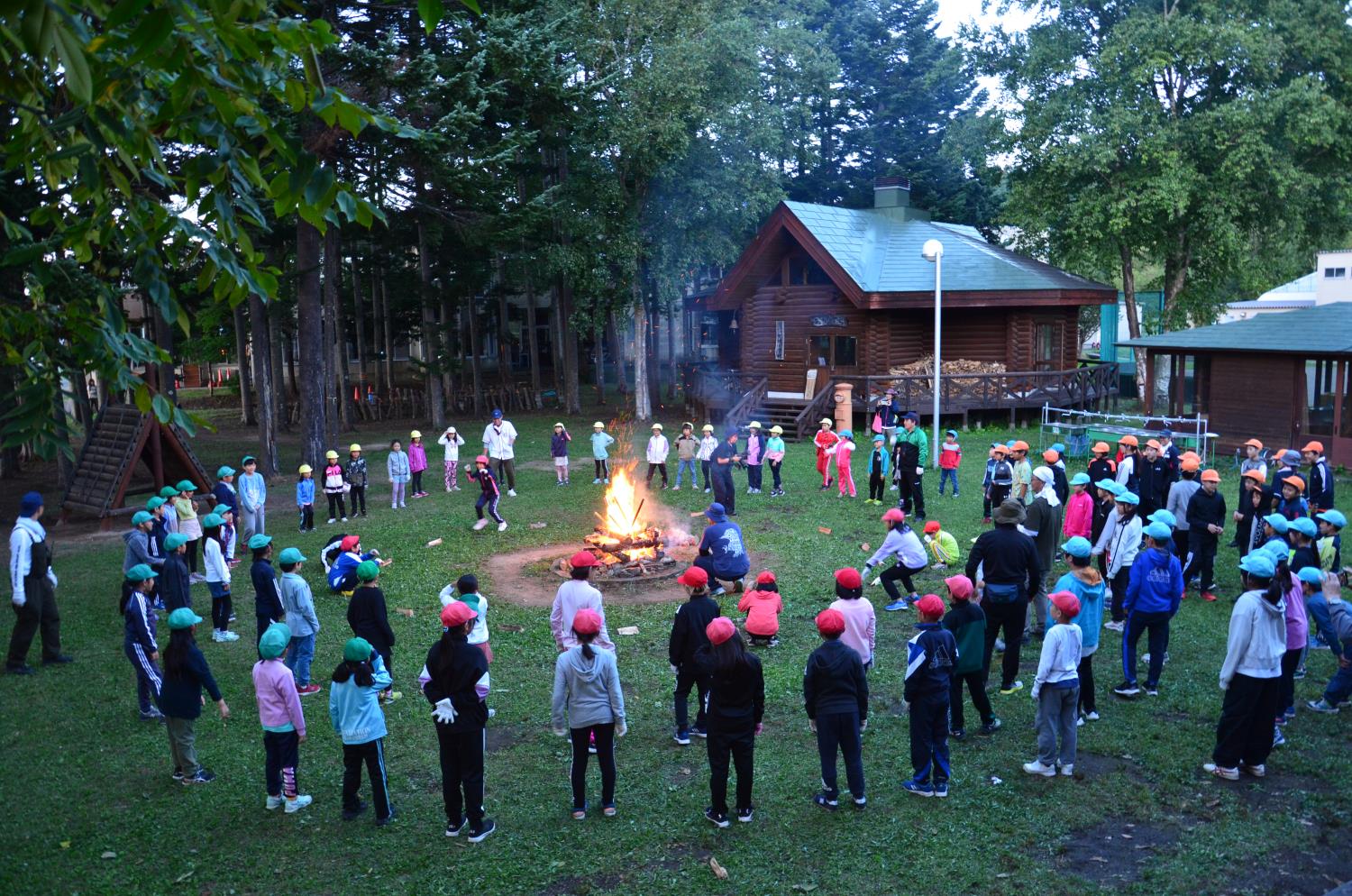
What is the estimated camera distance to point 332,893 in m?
7.41

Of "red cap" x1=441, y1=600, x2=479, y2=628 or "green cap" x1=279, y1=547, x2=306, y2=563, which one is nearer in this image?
"red cap" x1=441, y1=600, x2=479, y2=628

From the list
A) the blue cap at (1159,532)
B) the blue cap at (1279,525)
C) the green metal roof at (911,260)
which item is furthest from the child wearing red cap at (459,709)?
the green metal roof at (911,260)

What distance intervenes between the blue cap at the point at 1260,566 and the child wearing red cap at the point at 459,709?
20.7 feet

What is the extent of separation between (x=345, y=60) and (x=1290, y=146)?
2692cm

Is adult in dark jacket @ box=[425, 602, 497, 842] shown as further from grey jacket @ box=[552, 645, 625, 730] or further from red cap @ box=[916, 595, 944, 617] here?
red cap @ box=[916, 595, 944, 617]

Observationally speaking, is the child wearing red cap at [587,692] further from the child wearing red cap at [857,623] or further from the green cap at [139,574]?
the green cap at [139,574]

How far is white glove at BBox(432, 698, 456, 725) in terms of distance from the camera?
7.75m

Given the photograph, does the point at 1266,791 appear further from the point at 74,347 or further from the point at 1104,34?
the point at 1104,34

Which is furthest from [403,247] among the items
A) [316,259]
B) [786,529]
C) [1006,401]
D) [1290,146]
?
[1290,146]

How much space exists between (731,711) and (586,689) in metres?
1.14

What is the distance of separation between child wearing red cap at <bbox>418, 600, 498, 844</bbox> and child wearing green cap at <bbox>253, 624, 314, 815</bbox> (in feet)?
3.90

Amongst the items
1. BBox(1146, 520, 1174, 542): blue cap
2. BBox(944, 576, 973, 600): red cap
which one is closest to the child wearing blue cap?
BBox(1146, 520, 1174, 542): blue cap

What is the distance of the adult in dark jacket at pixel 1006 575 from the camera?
33.6ft

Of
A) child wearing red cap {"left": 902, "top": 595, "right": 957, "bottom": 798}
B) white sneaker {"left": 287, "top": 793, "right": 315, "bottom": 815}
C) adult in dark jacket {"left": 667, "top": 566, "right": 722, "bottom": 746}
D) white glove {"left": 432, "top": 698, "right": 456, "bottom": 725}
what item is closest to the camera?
white glove {"left": 432, "top": 698, "right": 456, "bottom": 725}
